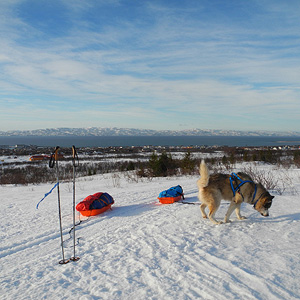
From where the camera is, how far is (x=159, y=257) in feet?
13.9

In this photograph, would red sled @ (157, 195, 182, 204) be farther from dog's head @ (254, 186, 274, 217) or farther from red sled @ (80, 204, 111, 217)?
dog's head @ (254, 186, 274, 217)

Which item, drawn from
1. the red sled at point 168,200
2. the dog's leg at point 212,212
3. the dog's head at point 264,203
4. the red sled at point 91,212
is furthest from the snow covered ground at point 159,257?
the red sled at point 168,200

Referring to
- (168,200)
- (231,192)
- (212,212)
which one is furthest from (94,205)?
(231,192)

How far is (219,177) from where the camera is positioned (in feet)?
18.9

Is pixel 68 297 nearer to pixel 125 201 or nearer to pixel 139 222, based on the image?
pixel 139 222

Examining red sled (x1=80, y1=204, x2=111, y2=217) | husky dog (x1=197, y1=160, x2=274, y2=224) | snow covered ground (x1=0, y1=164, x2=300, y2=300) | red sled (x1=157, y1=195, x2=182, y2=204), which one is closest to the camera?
snow covered ground (x1=0, y1=164, x2=300, y2=300)

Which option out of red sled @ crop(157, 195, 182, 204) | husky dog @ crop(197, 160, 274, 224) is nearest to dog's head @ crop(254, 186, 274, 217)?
husky dog @ crop(197, 160, 274, 224)

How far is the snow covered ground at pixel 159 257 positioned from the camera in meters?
3.27

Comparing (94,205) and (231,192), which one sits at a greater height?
(231,192)

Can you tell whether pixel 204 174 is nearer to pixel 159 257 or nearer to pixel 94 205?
pixel 159 257

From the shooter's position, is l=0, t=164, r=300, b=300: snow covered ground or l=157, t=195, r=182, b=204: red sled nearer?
l=0, t=164, r=300, b=300: snow covered ground

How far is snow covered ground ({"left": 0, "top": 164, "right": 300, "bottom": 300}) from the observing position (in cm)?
327

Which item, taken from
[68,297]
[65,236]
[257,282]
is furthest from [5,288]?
[257,282]

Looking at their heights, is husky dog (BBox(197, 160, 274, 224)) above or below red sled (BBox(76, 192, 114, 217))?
above
